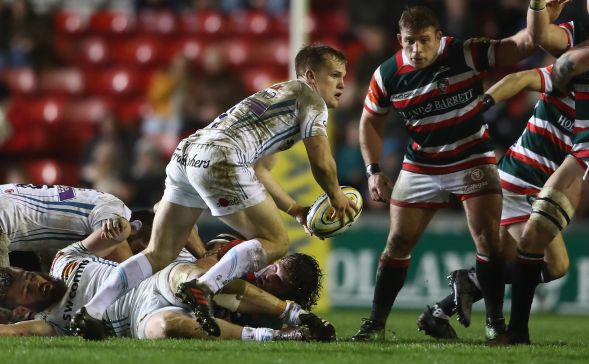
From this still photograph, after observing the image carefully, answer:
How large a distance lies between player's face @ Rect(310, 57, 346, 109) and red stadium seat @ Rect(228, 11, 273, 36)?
9337mm

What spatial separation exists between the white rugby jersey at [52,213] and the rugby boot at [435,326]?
7.81 ft

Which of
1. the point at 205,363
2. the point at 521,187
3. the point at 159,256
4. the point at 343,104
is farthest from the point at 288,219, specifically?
the point at 205,363

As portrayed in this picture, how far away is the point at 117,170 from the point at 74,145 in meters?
2.41

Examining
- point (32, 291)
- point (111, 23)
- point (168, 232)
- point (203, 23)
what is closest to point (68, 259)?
point (32, 291)

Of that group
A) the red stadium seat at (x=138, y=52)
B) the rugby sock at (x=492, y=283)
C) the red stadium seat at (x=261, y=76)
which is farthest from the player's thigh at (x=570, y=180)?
the red stadium seat at (x=138, y=52)

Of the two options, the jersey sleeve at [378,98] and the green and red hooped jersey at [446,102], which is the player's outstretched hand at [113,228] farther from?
the green and red hooped jersey at [446,102]

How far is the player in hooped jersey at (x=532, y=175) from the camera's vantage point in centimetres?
821

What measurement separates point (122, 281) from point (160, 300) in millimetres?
542

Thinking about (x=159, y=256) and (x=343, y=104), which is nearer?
(x=159, y=256)

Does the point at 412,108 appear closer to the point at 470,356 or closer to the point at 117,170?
the point at 470,356

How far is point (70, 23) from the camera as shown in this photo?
17531mm

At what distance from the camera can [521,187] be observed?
860 cm

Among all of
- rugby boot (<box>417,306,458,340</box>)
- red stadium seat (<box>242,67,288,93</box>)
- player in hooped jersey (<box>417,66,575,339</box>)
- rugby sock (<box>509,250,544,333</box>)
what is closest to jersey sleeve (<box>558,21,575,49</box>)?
player in hooped jersey (<box>417,66,575,339</box>)

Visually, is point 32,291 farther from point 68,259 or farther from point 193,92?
point 193,92
